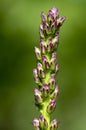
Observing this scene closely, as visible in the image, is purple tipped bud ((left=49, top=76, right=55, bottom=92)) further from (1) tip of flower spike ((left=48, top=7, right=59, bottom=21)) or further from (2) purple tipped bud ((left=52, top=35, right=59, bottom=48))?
(1) tip of flower spike ((left=48, top=7, right=59, bottom=21))

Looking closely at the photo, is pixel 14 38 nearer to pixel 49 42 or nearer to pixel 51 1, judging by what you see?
pixel 51 1

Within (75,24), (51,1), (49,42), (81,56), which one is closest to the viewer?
(49,42)

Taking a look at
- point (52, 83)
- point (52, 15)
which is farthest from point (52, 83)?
point (52, 15)

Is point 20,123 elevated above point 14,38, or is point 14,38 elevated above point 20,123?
point 14,38

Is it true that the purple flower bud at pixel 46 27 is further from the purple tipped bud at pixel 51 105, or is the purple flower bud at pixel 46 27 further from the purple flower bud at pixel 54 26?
the purple tipped bud at pixel 51 105

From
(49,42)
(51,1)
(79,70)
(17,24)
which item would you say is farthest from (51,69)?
(79,70)

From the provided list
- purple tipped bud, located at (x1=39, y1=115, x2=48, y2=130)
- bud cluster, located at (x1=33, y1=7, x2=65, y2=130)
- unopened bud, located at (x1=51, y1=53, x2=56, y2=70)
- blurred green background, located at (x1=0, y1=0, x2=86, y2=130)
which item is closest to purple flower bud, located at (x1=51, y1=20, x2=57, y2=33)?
bud cluster, located at (x1=33, y1=7, x2=65, y2=130)
